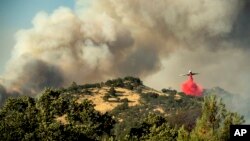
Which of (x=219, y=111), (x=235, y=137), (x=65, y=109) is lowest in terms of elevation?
(x=235, y=137)

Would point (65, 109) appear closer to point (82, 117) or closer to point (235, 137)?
point (82, 117)

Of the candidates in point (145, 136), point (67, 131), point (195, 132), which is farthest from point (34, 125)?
point (195, 132)

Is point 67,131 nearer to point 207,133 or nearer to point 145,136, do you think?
point 145,136

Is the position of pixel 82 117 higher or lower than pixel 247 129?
higher

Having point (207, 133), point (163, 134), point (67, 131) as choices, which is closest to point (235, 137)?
point (207, 133)

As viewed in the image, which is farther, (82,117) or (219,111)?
(82,117)

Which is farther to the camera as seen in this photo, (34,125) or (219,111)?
(34,125)

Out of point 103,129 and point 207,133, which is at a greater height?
point 103,129

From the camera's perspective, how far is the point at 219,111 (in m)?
54.9

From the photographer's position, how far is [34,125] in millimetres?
83250

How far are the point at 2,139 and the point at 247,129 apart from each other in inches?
1995

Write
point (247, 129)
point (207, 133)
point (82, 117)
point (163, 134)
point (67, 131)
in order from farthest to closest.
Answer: point (82, 117), point (67, 131), point (163, 134), point (207, 133), point (247, 129)

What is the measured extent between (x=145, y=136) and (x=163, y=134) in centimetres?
890

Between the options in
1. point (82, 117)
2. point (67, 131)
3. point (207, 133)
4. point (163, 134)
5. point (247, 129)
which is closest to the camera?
point (247, 129)
